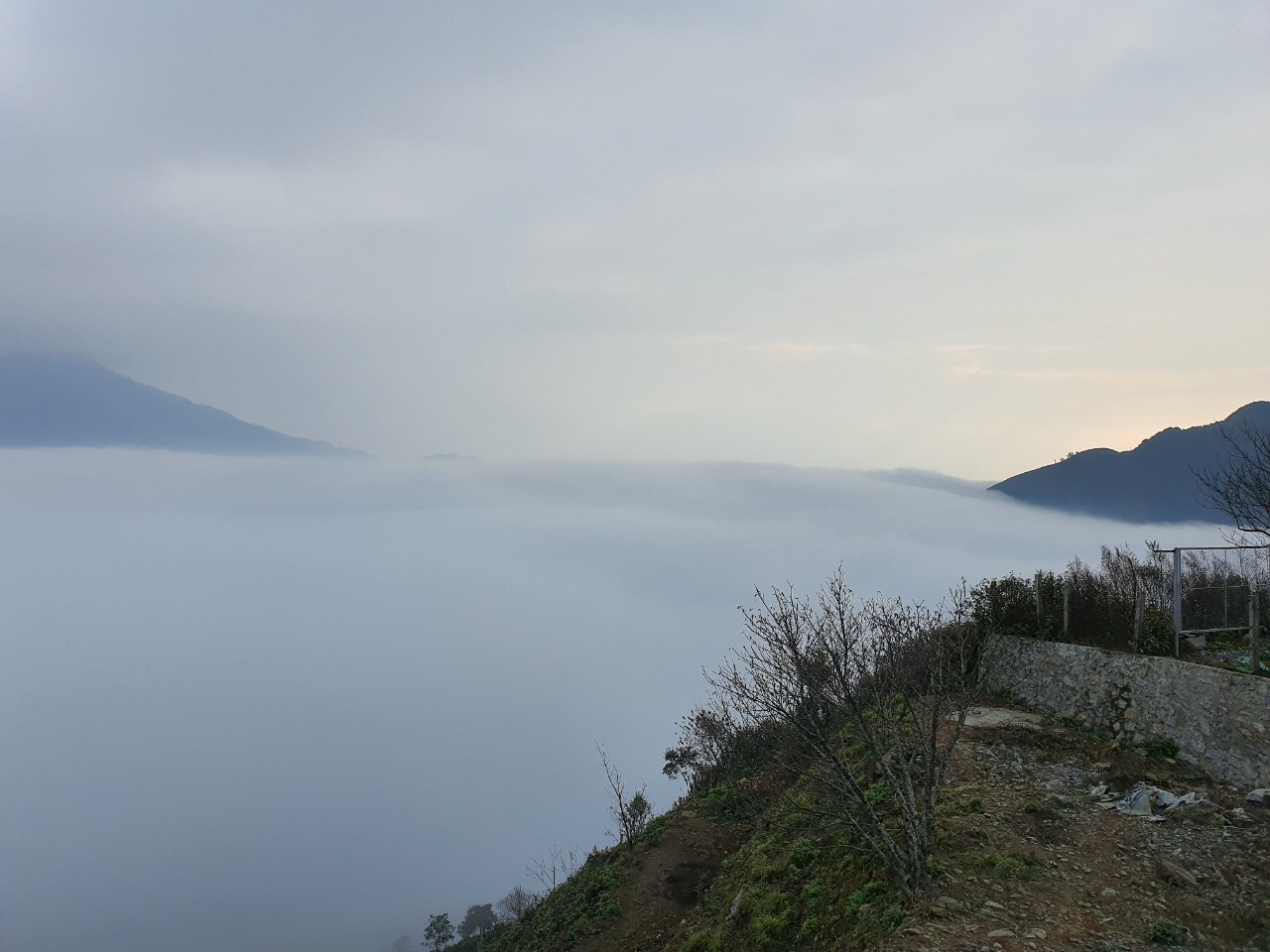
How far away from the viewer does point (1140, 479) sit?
132m

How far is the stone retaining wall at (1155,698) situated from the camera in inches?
538

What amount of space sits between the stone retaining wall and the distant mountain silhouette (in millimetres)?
128090

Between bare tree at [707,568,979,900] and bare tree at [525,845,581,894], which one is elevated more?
bare tree at [707,568,979,900]

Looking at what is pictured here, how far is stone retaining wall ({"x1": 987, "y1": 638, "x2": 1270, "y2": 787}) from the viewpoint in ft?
44.8

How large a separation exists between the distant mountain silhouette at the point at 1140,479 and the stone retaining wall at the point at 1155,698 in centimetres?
12809

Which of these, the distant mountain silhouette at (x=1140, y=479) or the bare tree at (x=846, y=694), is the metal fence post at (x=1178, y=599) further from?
the distant mountain silhouette at (x=1140, y=479)

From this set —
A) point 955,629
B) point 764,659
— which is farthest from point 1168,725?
point 764,659

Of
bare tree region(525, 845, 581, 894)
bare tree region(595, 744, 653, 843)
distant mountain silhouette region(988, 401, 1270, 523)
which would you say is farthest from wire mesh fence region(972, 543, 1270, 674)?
distant mountain silhouette region(988, 401, 1270, 523)

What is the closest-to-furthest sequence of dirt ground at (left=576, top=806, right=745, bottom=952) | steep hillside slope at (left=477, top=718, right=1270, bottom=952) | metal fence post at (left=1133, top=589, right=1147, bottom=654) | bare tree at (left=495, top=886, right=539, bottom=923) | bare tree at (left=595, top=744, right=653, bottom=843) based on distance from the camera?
steep hillside slope at (left=477, top=718, right=1270, bottom=952) → metal fence post at (left=1133, top=589, right=1147, bottom=654) → dirt ground at (left=576, top=806, right=745, bottom=952) → bare tree at (left=595, top=744, right=653, bottom=843) → bare tree at (left=495, top=886, right=539, bottom=923)

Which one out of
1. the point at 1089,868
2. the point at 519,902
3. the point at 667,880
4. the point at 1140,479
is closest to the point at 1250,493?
the point at 1089,868

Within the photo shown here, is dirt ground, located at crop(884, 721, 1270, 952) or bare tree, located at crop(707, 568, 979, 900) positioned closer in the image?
dirt ground, located at crop(884, 721, 1270, 952)

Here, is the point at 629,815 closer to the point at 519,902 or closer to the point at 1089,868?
the point at 1089,868

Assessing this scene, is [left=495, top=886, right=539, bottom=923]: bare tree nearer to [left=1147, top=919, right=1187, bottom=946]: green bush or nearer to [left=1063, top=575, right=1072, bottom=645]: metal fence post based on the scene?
[left=1063, top=575, right=1072, bottom=645]: metal fence post

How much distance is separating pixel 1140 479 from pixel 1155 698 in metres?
146
